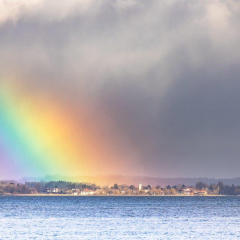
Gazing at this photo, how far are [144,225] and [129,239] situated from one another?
22.4 metres

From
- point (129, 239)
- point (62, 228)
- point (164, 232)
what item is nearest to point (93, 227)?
point (62, 228)

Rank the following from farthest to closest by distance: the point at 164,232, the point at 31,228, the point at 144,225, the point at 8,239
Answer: the point at 144,225 < the point at 31,228 < the point at 164,232 < the point at 8,239

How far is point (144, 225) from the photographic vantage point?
8962cm

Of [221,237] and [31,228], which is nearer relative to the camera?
[221,237]

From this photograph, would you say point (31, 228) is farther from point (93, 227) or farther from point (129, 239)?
point (129, 239)

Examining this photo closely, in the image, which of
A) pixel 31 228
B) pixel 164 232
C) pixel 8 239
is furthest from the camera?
pixel 31 228

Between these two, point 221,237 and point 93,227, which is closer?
point 221,237

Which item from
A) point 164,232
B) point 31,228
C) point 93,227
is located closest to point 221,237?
point 164,232

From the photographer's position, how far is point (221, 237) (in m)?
71.5

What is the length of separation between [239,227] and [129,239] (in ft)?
84.3

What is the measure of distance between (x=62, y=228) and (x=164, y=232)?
15212mm

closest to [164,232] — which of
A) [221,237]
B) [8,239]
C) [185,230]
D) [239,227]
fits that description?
[185,230]

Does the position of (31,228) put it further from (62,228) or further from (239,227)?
(239,227)

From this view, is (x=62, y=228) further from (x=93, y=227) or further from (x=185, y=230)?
(x=185, y=230)
